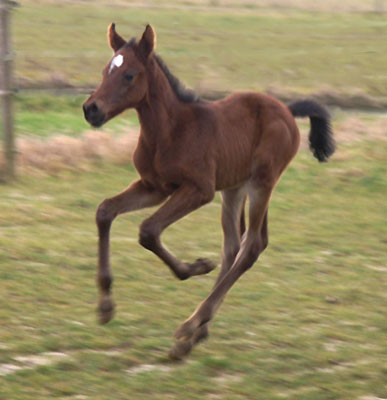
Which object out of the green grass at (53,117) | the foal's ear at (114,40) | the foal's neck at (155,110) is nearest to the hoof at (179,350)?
the foal's neck at (155,110)

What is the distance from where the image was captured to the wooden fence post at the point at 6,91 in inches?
374

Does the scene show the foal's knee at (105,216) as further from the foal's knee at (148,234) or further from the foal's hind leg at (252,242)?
the foal's hind leg at (252,242)

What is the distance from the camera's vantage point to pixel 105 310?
17.3ft

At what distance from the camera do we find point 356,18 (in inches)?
770

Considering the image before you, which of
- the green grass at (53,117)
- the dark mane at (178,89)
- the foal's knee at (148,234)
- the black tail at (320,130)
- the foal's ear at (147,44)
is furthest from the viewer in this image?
the green grass at (53,117)

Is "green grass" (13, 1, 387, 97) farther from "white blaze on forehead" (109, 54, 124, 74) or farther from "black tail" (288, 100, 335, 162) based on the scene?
"white blaze on forehead" (109, 54, 124, 74)

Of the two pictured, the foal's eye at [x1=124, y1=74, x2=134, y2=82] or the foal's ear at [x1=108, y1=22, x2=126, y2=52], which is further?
the foal's ear at [x1=108, y1=22, x2=126, y2=52]

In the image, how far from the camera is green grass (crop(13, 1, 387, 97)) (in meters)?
14.4

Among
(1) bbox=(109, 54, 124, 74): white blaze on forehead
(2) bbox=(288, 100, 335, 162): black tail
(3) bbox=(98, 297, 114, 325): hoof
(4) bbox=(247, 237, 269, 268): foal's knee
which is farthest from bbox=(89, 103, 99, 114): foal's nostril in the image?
(2) bbox=(288, 100, 335, 162): black tail

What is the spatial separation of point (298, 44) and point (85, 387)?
12016mm

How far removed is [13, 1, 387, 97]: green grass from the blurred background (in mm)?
35

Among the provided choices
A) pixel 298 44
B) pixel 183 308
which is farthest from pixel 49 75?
pixel 183 308

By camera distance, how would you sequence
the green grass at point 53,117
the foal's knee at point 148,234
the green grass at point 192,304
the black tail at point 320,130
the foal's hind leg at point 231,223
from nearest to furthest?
1. the green grass at point 192,304
2. the foal's knee at point 148,234
3. the foal's hind leg at point 231,223
4. the black tail at point 320,130
5. the green grass at point 53,117

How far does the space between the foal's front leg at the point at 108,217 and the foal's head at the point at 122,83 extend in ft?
1.54
